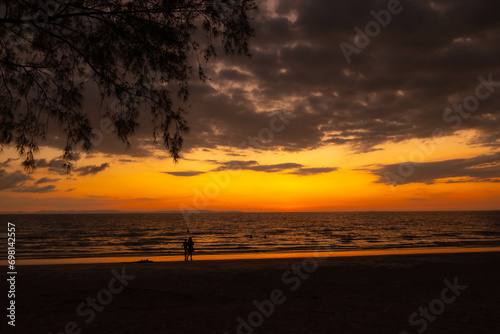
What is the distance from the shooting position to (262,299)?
11.1 meters

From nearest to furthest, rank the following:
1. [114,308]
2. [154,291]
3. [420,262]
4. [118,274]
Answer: [114,308]
[154,291]
[118,274]
[420,262]

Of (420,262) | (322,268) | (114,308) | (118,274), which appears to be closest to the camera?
(114,308)

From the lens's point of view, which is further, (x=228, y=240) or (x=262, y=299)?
(x=228, y=240)

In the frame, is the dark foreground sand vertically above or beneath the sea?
above

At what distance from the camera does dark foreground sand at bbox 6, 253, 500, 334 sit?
27.2 ft

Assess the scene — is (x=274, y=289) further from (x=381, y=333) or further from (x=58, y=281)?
(x=58, y=281)

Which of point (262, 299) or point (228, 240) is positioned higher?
point (262, 299)

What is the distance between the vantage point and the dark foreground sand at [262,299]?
8.29 m

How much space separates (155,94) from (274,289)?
8042mm

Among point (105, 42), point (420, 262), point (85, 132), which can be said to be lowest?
point (420, 262)

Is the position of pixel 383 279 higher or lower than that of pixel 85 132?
lower

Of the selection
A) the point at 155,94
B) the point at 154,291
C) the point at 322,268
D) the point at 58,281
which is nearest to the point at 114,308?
the point at 154,291

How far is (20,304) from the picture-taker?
32.9ft

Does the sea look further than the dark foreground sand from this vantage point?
Yes
